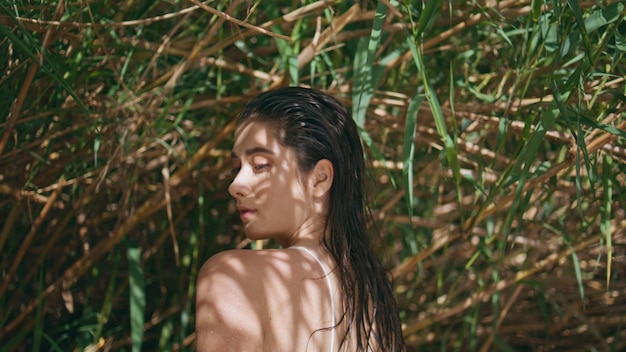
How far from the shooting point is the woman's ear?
4.54 feet

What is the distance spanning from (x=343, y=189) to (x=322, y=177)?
0.15 ft

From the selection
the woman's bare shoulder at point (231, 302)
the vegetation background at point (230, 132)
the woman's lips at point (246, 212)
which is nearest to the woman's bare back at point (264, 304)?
the woman's bare shoulder at point (231, 302)

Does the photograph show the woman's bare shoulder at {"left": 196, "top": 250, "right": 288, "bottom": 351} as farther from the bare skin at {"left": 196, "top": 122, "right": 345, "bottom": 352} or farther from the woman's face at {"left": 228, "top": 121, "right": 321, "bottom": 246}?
the woman's face at {"left": 228, "top": 121, "right": 321, "bottom": 246}

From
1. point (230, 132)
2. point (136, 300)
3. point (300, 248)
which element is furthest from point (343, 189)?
point (136, 300)

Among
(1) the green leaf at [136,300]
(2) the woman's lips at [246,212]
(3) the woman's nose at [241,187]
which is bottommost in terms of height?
(1) the green leaf at [136,300]

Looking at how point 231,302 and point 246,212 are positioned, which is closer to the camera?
point 231,302

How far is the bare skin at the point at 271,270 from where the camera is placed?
1.19 m

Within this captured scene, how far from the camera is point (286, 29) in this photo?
196 cm

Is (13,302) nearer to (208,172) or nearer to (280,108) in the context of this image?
(208,172)

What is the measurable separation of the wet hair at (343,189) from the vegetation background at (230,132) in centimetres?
15

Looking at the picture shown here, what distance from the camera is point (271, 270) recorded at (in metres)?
1.23

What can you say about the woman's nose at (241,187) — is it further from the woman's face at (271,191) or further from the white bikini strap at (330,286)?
the white bikini strap at (330,286)

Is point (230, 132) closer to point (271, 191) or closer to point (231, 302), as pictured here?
point (271, 191)

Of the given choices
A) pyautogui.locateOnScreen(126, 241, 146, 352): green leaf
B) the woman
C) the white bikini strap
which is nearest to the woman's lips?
the woman
